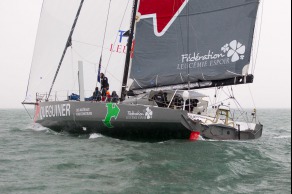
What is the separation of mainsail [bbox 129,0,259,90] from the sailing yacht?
34mm

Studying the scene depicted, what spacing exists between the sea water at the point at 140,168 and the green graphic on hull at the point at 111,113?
0.56 meters

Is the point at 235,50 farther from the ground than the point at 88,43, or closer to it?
closer to it

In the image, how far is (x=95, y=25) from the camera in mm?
15664

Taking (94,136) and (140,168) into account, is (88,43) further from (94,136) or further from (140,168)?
(140,168)

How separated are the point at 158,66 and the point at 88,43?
11.9 ft

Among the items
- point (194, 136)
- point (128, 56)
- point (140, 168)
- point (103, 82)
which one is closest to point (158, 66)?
point (128, 56)

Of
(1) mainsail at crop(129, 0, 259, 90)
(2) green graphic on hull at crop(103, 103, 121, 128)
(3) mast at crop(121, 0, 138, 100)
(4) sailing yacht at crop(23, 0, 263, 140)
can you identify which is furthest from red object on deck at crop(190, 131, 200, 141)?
(3) mast at crop(121, 0, 138, 100)

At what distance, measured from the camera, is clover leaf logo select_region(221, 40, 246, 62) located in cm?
1311

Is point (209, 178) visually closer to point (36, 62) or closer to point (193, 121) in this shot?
point (193, 121)

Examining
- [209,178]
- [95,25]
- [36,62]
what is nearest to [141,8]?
[95,25]

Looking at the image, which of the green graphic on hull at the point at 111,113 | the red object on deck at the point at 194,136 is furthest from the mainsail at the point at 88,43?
the red object on deck at the point at 194,136

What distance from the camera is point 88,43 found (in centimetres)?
1547

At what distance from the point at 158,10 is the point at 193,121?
4.50 metres

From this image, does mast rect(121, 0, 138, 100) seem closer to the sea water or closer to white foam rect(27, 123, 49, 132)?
the sea water
